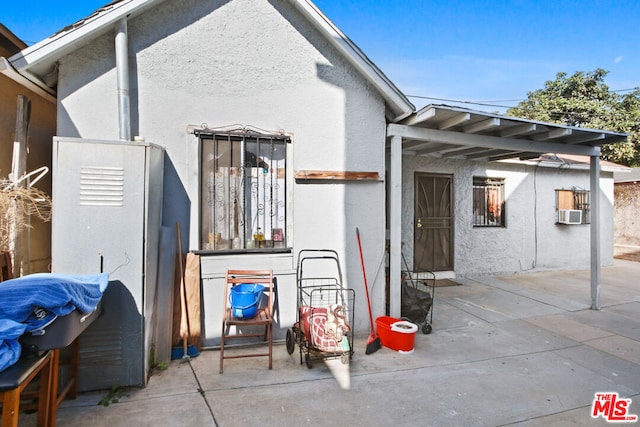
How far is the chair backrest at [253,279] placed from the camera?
3.95m

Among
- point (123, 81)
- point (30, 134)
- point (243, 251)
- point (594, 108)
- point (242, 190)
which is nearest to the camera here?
point (123, 81)

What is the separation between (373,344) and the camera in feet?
13.3

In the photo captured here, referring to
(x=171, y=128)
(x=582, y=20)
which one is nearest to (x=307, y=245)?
(x=171, y=128)

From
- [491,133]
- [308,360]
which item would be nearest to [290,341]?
[308,360]

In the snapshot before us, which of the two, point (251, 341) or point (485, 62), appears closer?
point (251, 341)

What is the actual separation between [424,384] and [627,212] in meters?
15.8

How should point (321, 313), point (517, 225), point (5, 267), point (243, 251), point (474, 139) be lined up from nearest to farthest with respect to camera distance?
point (5, 267) < point (321, 313) < point (243, 251) < point (474, 139) < point (517, 225)

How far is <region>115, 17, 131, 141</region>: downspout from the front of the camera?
356 centimetres

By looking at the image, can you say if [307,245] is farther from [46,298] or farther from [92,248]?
[46,298]

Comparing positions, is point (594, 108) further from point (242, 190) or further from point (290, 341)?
point (290, 341)

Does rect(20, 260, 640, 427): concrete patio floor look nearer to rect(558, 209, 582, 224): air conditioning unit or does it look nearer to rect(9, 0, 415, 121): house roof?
rect(9, 0, 415, 121): house roof

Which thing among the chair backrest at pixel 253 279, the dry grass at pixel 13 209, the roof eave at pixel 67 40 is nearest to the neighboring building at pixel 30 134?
the roof eave at pixel 67 40

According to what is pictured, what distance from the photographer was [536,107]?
19.6 m

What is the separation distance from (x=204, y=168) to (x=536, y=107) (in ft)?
70.1
